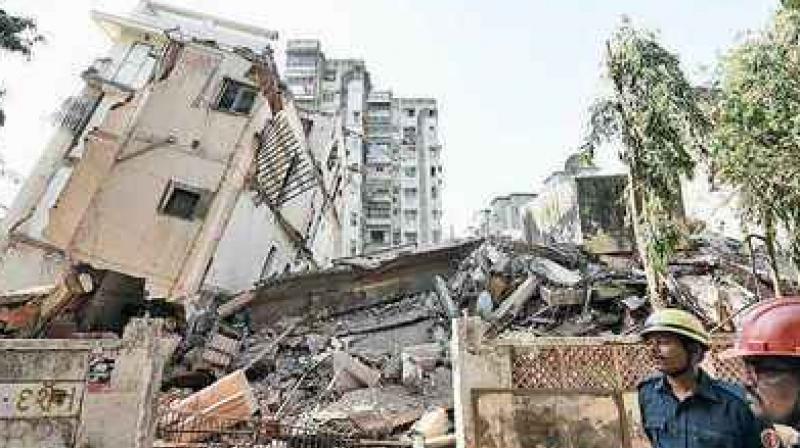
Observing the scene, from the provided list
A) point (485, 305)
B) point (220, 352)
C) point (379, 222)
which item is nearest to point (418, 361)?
point (485, 305)

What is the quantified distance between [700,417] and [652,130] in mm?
8996

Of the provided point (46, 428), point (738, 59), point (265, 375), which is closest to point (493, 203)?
point (265, 375)

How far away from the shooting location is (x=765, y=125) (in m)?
8.99

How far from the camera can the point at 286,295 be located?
673 inches

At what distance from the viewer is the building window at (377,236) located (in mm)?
53781

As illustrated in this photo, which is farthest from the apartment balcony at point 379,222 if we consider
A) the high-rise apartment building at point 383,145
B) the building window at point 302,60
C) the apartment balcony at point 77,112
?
the apartment balcony at point 77,112

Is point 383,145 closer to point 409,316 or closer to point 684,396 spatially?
point 409,316

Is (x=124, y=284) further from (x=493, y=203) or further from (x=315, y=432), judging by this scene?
(x=493, y=203)

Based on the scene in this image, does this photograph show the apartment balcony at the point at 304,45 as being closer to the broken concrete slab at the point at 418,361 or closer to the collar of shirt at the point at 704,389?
the broken concrete slab at the point at 418,361

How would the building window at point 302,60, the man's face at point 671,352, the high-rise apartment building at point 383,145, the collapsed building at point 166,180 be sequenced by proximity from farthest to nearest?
the building window at point 302,60
the high-rise apartment building at point 383,145
the collapsed building at point 166,180
the man's face at point 671,352

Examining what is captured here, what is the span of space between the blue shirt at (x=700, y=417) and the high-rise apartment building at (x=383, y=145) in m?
48.7

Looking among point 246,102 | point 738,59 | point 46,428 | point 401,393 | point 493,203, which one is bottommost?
point 46,428

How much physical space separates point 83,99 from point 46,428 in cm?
1449

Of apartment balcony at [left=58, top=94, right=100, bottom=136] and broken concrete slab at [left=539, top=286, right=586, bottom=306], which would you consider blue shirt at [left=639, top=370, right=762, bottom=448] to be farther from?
apartment balcony at [left=58, top=94, right=100, bottom=136]
